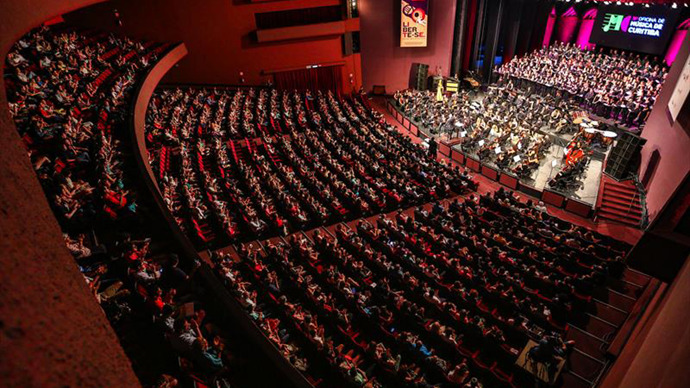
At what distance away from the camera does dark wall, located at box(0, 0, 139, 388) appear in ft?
2.42

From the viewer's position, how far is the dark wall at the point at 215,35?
48.1ft

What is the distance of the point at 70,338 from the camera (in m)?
0.88

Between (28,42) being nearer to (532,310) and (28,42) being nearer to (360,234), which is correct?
(360,234)

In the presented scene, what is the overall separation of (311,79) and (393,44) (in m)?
4.72

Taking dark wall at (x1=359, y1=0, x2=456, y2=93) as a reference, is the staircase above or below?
below

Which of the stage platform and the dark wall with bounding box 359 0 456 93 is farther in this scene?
the dark wall with bounding box 359 0 456 93

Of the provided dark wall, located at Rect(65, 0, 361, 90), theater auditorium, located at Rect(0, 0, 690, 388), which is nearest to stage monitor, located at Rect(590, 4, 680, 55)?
theater auditorium, located at Rect(0, 0, 690, 388)

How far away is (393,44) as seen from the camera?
19234mm

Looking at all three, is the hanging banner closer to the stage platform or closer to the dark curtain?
the dark curtain

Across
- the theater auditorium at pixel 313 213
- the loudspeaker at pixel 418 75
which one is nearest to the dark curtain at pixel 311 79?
the theater auditorium at pixel 313 213

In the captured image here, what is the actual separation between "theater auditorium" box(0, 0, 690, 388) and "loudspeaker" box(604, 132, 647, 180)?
0.07 meters

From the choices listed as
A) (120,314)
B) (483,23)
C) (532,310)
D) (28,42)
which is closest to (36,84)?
→ (28,42)

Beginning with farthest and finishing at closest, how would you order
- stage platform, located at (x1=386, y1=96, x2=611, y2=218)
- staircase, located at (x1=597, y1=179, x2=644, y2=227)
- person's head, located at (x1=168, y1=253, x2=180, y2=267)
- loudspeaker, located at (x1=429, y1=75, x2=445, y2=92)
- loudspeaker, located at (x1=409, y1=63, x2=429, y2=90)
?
1. loudspeaker, located at (x1=409, y1=63, x2=429, y2=90)
2. loudspeaker, located at (x1=429, y1=75, x2=445, y2=92)
3. stage platform, located at (x1=386, y1=96, x2=611, y2=218)
4. staircase, located at (x1=597, y1=179, x2=644, y2=227)
5. person's head, located at (x1=168, y1=253, x2=180, y2=267)

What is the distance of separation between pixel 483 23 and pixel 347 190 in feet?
51.7
